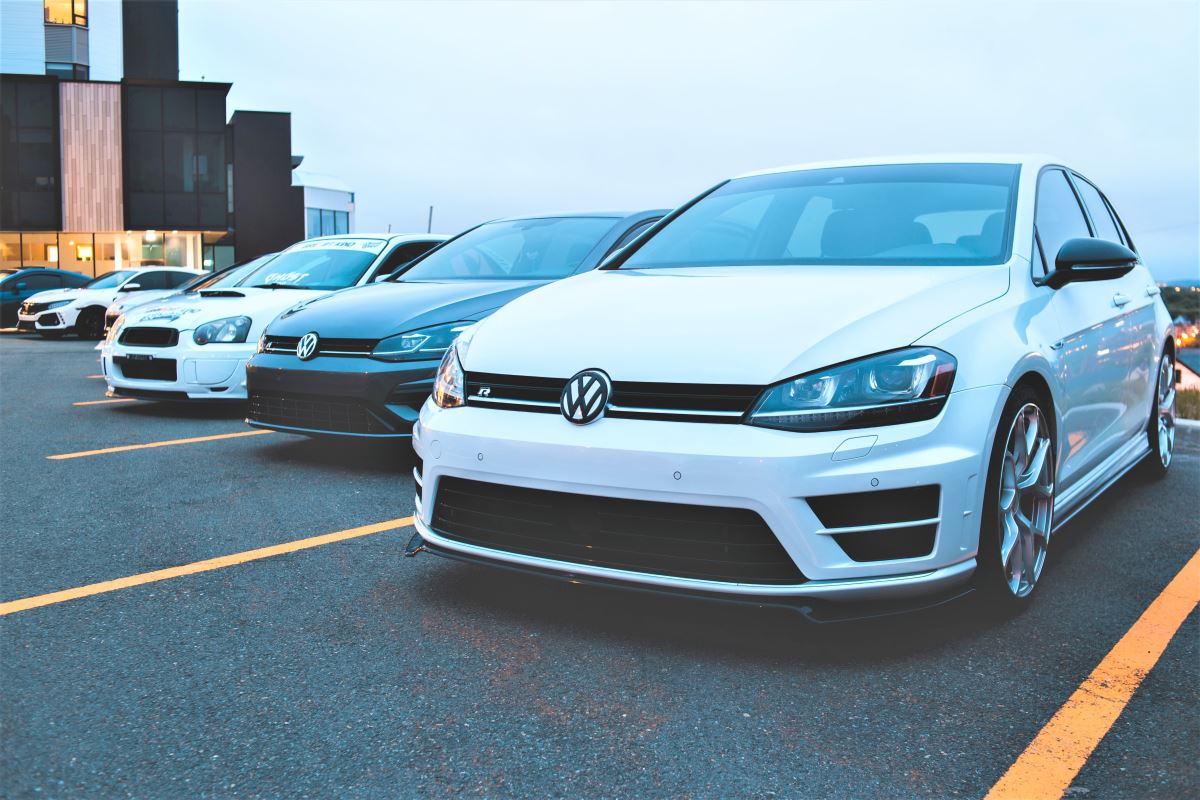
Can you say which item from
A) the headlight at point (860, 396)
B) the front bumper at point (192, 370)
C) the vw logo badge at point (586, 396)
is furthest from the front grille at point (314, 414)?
the headlight at point (860, 396)

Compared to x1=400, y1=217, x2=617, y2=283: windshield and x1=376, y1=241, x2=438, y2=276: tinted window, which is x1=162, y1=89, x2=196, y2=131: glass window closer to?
x1=376, y1=241, x2=438, y2=276: tinted window

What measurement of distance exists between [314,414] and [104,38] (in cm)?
5027

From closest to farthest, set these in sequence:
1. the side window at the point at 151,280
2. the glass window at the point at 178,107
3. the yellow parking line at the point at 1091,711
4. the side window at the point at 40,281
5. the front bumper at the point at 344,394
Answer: the yellow parking line at the point at 1091,711, the front bumper at the point at 344,394, the side window at the point at 151,280, the side window at the point at 40,281, the glass window at the point at 178,107

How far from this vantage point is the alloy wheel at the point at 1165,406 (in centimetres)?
572

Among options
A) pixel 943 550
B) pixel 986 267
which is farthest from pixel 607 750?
pixel 986 267

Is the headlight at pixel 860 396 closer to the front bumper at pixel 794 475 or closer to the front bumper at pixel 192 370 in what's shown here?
the front bumper at pixel 794 475

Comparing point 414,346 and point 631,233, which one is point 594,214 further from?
point 414,346

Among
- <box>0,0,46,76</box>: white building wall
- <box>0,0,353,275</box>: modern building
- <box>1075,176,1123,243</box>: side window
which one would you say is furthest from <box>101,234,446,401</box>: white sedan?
<box>0,0,46,76</box>: white building wall

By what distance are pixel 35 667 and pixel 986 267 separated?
3194mm

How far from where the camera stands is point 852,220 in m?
4.16

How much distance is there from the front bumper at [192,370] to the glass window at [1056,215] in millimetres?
5788

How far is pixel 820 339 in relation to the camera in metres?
3.03

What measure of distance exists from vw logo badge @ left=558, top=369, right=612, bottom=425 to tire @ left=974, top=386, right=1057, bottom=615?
3.78 feet

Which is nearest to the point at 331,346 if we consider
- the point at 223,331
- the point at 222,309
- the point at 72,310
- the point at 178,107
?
the point at 223,331
